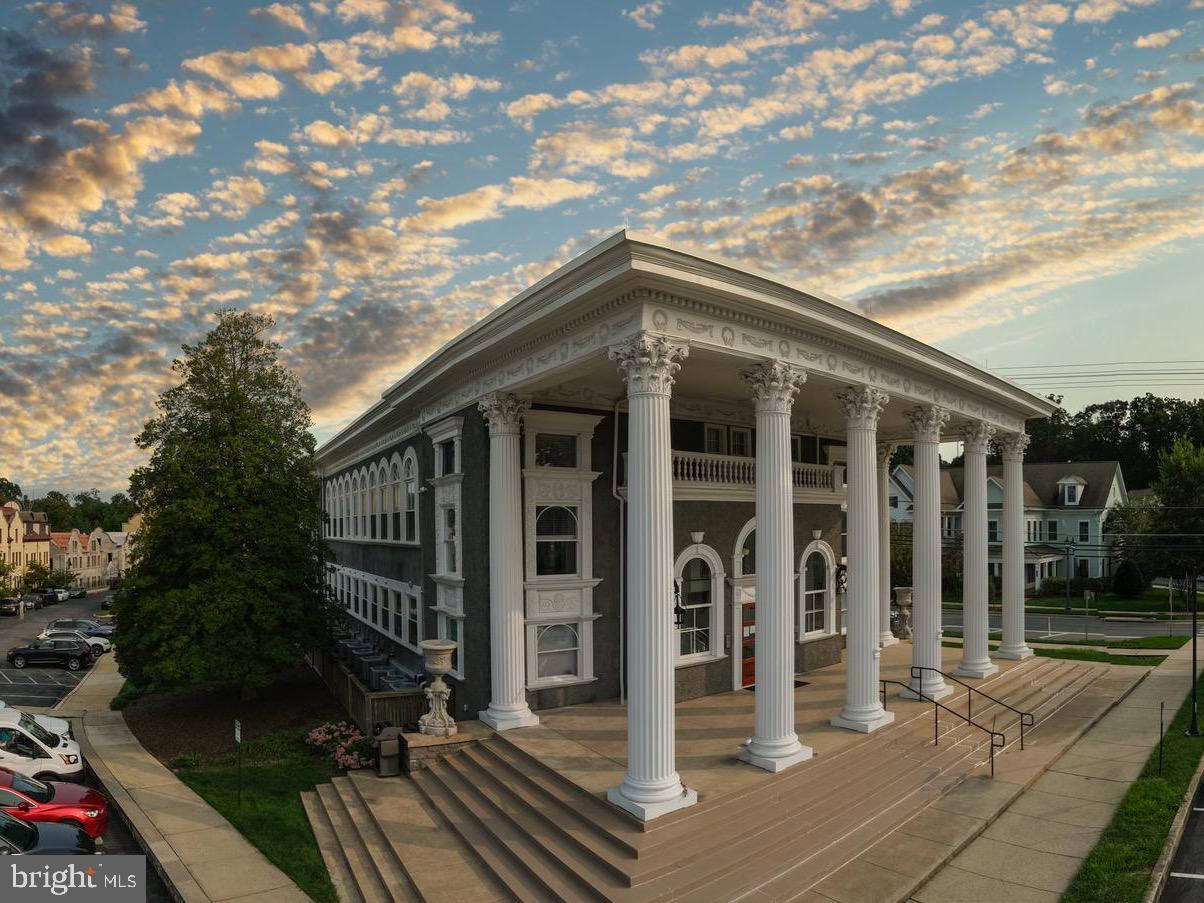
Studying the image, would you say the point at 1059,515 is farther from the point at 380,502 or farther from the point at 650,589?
the point at 650,589

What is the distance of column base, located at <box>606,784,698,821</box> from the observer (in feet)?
35.6

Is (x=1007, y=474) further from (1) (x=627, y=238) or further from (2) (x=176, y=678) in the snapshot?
(2) (x=176, y=678)

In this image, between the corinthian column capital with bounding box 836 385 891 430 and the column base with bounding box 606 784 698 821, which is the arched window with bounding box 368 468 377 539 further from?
the column base with bounding box 606 784 698 821

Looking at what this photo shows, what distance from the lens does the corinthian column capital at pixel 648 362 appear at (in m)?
11.6

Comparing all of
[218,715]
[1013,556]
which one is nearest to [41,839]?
[218,715]

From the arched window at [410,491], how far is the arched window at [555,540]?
250 inches

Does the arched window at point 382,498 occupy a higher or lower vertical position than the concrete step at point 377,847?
higher

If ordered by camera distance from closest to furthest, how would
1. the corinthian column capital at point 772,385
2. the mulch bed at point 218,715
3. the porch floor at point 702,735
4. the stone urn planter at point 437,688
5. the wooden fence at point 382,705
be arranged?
the porch floor at point 702,735 < the corinthian column capital at point 772,385 < the stone urn planter at point 437,688 < the wooden fence at point 382,705 < the mulch bed at point 218,715

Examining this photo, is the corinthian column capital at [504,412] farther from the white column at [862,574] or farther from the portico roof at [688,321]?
the white column at [862,574]

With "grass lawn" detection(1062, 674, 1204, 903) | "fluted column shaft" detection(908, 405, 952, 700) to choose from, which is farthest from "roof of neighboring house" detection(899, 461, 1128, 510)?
"grass lawn" detection(1062, 674, 1204, 903)

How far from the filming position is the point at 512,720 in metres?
15.9

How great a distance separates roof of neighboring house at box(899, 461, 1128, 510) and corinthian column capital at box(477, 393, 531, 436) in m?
51.3

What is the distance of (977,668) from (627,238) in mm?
16976

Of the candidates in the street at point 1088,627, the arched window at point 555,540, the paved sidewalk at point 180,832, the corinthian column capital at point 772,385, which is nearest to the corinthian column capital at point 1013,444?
the corinthian column capital at point 772,385
